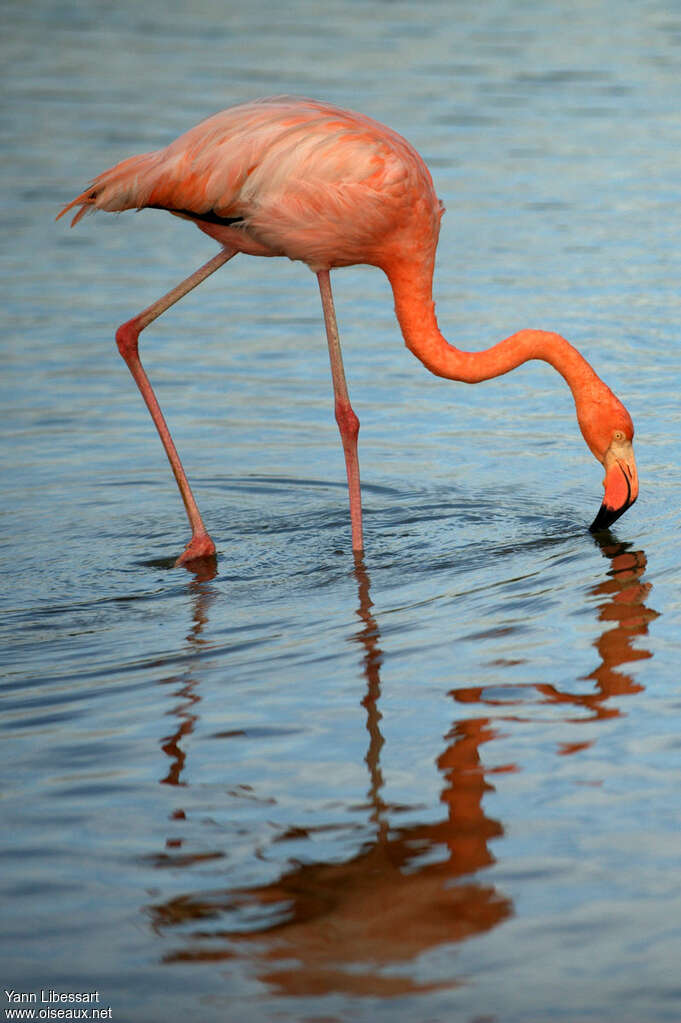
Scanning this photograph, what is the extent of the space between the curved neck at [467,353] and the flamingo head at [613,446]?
8 centimetres

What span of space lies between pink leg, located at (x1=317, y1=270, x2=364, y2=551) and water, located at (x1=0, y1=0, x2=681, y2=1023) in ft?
0.59

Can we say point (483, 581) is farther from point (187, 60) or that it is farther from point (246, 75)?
point (187, 60)

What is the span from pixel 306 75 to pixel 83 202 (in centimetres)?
1185

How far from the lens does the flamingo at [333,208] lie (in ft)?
21.1

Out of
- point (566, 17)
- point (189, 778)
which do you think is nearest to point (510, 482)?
point (189, 778)

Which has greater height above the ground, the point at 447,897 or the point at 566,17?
the point at 566,17

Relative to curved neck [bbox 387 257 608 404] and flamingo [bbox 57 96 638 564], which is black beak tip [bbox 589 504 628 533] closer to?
flamingo [bbox 57 96 638 564]

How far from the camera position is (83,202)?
22.6 feet

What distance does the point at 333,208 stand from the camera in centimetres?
645

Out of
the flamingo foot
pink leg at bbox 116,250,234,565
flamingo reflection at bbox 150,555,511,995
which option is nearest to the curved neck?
pink leg at bbox 116,250,234,565

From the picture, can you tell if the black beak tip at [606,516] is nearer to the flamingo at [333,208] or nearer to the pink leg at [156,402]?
the flamingo at [333,208]

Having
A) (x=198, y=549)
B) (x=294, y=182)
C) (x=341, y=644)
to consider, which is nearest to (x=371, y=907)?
(x=341, y=644)

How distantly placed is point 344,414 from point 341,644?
1809mm

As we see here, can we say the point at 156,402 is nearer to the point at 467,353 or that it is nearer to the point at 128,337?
the point at 128,337
